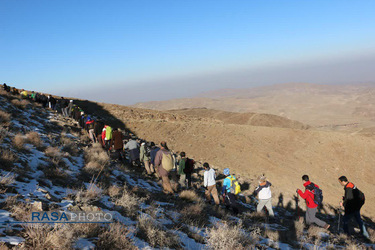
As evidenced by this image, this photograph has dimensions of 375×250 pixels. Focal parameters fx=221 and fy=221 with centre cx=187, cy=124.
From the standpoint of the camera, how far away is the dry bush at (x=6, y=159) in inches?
202

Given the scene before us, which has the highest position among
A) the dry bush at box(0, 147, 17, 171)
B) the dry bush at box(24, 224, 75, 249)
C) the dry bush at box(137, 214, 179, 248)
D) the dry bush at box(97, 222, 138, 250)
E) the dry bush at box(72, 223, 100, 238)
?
the dry bush at box(0, 147, 17, 171)

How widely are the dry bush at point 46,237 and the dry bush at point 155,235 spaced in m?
1.20

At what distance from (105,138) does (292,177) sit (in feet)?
48.3

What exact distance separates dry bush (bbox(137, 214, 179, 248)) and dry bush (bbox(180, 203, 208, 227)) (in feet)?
3.67

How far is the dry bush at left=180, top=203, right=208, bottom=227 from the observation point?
16.8ft

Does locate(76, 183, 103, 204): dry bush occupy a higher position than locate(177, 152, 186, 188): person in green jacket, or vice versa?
locate(76, 183, 103, 204): dry bush

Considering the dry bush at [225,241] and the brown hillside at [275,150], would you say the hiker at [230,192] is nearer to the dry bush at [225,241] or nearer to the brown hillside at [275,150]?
the dry bush at [225,241]

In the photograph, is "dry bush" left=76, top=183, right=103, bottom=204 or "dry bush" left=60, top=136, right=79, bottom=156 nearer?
"dry bush" left=76, top=183, right=103, bottom=204

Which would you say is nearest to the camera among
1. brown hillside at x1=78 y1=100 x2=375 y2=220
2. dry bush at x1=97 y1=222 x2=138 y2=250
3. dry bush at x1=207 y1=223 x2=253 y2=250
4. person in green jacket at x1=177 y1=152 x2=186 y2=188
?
dry bush at x1=97 y1=222 x2=138 y2=250

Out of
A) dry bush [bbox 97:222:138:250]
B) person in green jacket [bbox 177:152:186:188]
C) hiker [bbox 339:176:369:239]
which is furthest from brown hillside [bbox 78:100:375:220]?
dry bush [bbox 97:222:138:250]

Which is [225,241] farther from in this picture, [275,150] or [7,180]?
[275,150]

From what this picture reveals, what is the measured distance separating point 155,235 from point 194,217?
6.24 feet

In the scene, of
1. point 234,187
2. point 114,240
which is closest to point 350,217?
point 234,187

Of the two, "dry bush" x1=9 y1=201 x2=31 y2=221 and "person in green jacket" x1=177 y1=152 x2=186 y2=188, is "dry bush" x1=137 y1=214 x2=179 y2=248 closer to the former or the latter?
"dry bush" x1=9 y1=201 x2=31 y2=221
